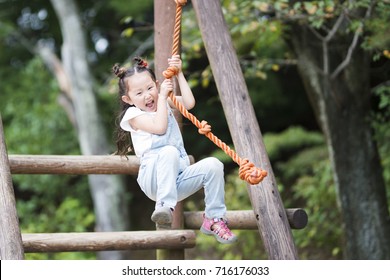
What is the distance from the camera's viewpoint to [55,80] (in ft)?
35.5

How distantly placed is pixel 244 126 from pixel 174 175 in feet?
2.01

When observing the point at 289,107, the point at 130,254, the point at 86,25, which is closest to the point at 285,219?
the point at 130,254

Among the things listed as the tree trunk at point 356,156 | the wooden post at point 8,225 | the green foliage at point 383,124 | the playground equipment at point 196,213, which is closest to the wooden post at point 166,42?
the playground equipment at point 196,213

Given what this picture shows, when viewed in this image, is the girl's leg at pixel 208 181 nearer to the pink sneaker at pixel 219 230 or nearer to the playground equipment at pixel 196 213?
the pink sneaker at pixel 219 230

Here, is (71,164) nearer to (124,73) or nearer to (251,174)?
(124,73)

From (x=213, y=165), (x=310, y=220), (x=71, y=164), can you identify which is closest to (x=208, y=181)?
(x=213, y=165)

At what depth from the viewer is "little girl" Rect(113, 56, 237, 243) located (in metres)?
3.20

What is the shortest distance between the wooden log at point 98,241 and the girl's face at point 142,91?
90cm

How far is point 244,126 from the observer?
367 centimetres

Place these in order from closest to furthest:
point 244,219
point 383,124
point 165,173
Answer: point 165,173 < point 244,219 < point 383,124

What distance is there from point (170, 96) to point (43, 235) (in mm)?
1080

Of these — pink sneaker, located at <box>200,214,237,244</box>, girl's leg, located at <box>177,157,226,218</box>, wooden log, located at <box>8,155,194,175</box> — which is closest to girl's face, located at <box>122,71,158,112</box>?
girl's leg, located at <box>177,157,226,218</box>

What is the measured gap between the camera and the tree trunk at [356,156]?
231 inches

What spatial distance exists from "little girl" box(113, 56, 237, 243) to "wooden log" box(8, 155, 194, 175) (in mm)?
731
